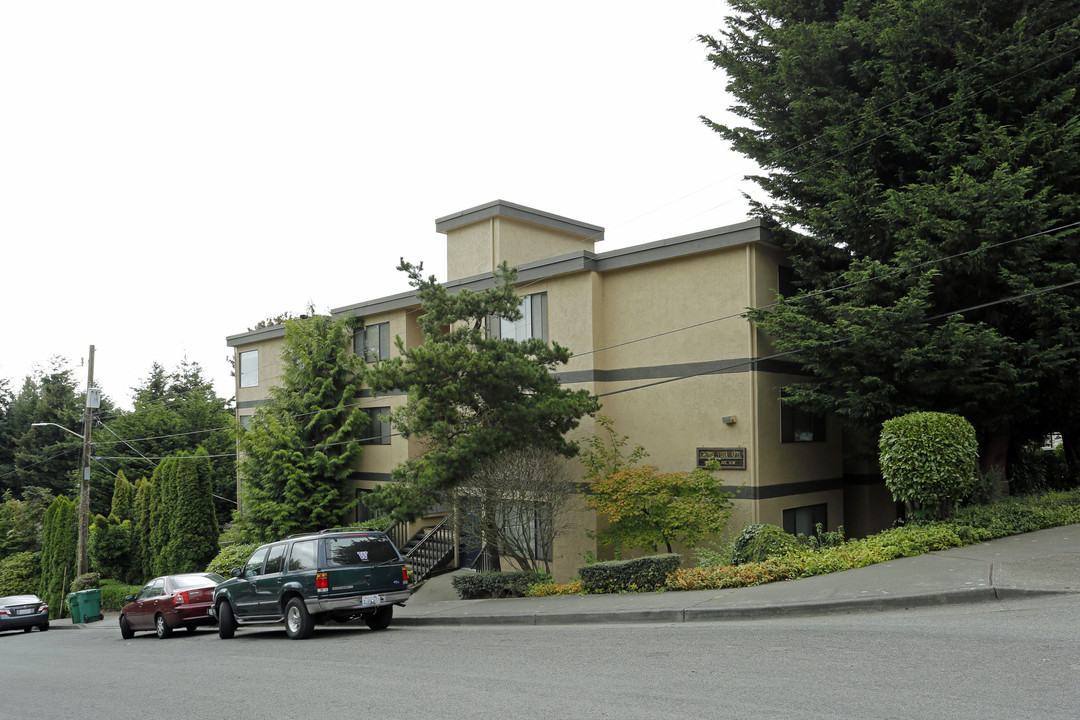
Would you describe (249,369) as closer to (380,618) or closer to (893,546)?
(380,618)

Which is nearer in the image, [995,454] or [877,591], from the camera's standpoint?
[877,591]

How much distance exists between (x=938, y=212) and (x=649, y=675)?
10.8 metres

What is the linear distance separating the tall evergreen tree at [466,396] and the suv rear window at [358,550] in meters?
2.92

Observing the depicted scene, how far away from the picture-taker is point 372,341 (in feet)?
89.7

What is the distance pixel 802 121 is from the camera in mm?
17516

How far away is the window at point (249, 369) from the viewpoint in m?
32.9

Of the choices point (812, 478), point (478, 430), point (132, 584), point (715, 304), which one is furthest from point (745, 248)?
point (132, 584)

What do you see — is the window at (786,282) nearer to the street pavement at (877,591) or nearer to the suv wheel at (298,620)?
the street pavement at (877,591)

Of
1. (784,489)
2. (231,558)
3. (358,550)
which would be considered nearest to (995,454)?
(784,489)

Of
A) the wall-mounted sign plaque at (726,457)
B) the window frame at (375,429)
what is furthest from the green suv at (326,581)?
the window frame at (375,429)

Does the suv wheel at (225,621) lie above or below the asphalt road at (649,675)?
below

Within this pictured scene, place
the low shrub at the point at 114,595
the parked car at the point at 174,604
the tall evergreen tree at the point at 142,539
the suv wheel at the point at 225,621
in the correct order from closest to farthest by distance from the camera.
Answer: the suv wheel at the point at 225,621 < the parked car at the point at 174,604 < the low shrub at the point at 114,595 < the tall evergreen tree at the point at 142,539

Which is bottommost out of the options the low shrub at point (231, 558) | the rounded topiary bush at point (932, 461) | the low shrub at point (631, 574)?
the low shrub at point (231, 558)

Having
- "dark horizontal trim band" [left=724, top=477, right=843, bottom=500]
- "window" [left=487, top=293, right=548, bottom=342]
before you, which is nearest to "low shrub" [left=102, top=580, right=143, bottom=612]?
"window" [left=487, top=293, right=548, bottom=342]
